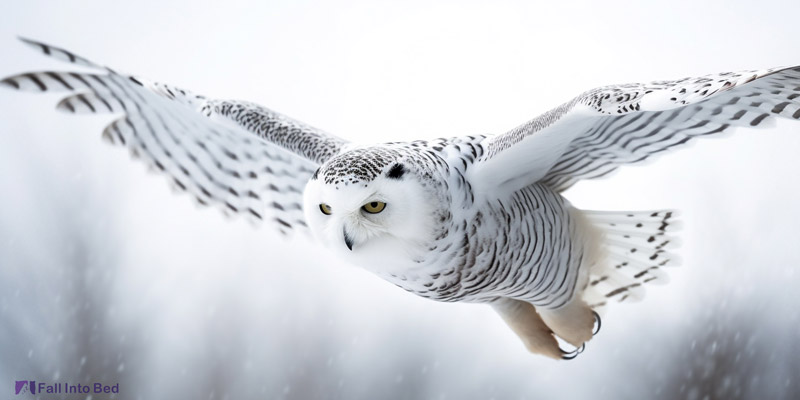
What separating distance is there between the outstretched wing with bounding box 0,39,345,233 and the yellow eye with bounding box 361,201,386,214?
0.49m

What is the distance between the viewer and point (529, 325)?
6.40 feet

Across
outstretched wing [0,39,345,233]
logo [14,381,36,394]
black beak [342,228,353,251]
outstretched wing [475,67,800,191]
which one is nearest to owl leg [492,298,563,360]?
outstretched wing [475,67,800,191]

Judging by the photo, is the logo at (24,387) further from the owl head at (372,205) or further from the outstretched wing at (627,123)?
the outstretched wing at (627,123)

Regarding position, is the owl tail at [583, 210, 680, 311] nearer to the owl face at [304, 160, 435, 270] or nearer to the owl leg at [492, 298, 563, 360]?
the owl leg at [492, 298, 563, 360]

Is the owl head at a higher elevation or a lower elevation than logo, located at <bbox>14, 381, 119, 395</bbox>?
higher

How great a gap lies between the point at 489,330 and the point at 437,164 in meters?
2.47

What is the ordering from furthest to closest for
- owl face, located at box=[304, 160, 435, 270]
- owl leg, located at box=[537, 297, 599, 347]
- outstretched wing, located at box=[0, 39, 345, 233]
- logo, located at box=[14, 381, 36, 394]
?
logo, located at box=[14, 381, 36, 394] < owl leg, located at box=[537, 297, 599, 347] < outstretched wing, located at box=[0, 39, 345, 233] < owl face, located at box=[304, 160, 435, 270]

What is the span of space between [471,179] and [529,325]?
681mm

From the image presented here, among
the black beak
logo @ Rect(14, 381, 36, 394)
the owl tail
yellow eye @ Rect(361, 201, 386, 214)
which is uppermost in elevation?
yellow eye @ Rect(361, 201, 386, 214)

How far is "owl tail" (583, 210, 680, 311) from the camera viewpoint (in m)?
1.89

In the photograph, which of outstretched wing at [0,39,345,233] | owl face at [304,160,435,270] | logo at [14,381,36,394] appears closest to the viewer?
owl face at [304,160,435,270]

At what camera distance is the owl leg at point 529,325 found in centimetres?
193

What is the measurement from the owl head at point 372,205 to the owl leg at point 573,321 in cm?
71

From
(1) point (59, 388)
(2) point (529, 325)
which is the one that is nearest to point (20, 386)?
(1) point (59, 388)
